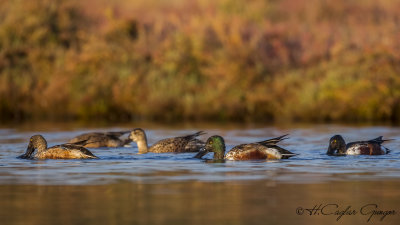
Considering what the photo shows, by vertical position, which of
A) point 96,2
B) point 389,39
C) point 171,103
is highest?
point 96,2

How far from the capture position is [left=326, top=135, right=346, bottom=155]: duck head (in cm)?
1577

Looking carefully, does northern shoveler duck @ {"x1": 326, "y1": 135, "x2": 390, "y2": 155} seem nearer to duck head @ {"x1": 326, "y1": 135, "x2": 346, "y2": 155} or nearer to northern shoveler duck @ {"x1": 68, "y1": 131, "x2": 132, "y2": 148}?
duck head @ {"x1": 326, "y1": 135, "x2": 346, "y2": 155}

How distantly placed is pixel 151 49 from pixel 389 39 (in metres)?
6.92

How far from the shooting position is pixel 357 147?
15.7 m

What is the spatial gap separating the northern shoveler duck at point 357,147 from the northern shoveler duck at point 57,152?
3.95 meters

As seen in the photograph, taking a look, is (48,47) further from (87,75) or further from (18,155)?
(18,155)

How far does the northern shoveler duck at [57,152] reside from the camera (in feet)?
49.4

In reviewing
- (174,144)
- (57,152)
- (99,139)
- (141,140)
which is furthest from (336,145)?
(99,139)

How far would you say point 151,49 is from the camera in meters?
28.2

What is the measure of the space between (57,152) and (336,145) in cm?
458

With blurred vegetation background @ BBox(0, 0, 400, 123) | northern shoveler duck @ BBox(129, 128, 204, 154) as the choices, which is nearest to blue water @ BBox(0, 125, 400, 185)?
northern shoveler duck @ BBox(129, 128, 204, 154)

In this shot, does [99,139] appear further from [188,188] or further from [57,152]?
[188,188]

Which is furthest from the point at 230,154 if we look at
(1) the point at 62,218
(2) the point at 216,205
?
(1) the point at 62,218

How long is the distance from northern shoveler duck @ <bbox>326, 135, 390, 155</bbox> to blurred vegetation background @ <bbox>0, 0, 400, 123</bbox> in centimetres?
887
